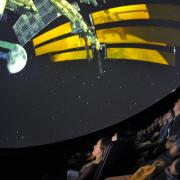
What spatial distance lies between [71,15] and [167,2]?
1033mm

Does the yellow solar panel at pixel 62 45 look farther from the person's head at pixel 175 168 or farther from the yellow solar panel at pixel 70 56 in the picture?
the person's head at pixel 175 168

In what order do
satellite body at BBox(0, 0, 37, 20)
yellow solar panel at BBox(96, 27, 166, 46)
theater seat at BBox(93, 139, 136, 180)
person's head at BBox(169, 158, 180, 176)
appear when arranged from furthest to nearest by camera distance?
satellite body at BBox(0, 0, 37, 20)
yellow solar panel at BBox(96, 27, 166, 46)
theater seat at BBox(93, 139, 136, 180)
person's head at BBox(169, 158, 180, 176)

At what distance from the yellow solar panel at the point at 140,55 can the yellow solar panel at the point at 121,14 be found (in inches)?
12.8

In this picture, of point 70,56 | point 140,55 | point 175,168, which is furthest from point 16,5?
point 175,168

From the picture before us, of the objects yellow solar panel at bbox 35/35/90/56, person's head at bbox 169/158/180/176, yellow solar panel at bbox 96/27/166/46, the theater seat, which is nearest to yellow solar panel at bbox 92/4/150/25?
yellow solar panel at bbox 96/27/166/46

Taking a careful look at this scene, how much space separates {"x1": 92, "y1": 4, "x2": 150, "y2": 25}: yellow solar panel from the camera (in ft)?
12.3

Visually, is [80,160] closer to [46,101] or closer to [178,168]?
[46,101]

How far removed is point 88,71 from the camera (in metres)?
3.98

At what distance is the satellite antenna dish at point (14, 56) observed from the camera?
4.27m

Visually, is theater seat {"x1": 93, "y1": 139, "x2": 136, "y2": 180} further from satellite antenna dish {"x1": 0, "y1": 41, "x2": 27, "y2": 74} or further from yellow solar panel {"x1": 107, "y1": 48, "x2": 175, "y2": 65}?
satellite antenna dish {"x1": 0, "y1": 41, "x2": 27, "y2": 74}

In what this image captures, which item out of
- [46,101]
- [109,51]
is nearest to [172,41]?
[109,51]

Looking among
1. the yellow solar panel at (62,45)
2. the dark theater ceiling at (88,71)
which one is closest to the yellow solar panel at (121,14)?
the dark theater ceiling at (88,71)

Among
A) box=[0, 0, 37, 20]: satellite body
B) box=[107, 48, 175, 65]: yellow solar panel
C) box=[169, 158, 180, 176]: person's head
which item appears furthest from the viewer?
box=[0, 0, 37, 20]: satellite body

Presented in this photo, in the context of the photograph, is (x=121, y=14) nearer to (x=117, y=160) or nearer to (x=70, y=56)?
(x=70, y=56)
